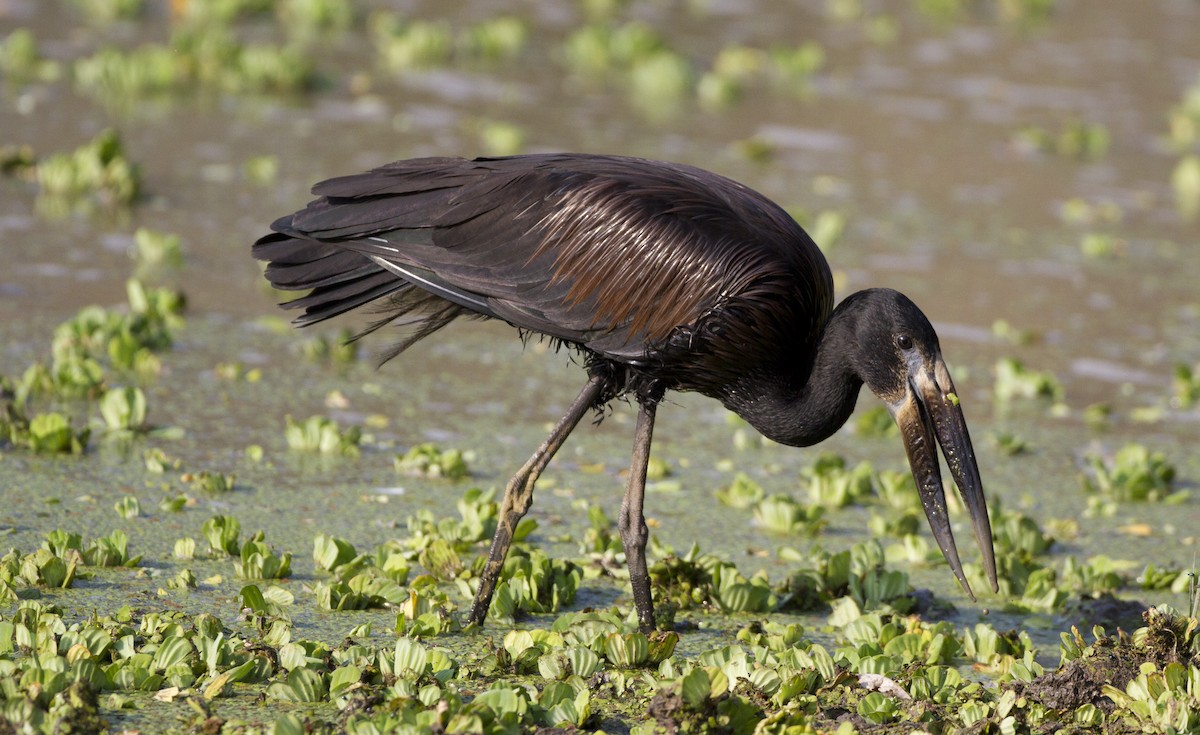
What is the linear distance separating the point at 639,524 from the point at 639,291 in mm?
741

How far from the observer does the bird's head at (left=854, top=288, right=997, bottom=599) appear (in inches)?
174

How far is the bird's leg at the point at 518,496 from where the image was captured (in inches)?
183

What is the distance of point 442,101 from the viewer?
11508 millimetres

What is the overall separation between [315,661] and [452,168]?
5.49 ft

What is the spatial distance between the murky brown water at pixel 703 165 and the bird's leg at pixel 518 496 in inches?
19.0

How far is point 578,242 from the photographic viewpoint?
15.3 feet

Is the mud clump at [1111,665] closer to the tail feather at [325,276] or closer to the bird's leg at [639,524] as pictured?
the bird's leg at [639,524]

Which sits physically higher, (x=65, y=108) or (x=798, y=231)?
(x=65, y=108)

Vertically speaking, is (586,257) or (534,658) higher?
(586,257)

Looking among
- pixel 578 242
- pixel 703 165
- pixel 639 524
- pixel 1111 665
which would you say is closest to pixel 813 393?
pixel 639 524

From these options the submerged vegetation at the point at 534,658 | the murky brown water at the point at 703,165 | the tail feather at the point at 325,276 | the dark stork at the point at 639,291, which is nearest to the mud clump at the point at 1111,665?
the submerged vegetation at the point at 534,658

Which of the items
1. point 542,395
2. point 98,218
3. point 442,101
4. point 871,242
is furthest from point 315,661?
point 442,101

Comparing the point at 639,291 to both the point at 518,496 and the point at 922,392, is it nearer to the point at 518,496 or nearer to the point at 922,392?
the point at 518,496

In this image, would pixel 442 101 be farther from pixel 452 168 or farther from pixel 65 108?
pixel 452 168
